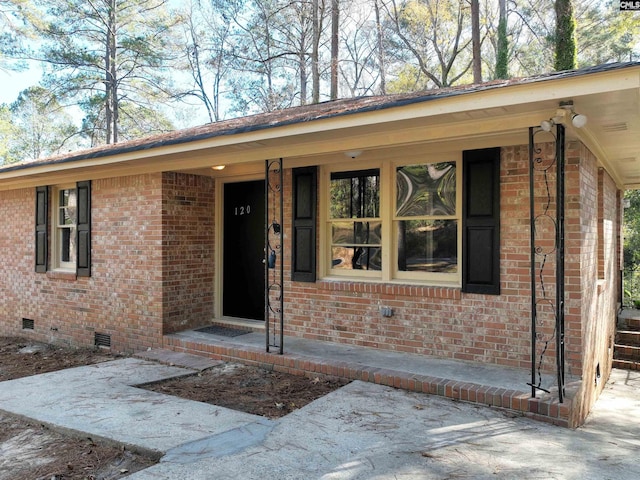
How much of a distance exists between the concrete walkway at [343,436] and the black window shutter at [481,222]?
1.35 m

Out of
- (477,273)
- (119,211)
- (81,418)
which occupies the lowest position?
(81,418)

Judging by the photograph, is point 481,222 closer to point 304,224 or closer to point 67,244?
point 304,224

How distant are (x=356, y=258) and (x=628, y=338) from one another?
214 inches

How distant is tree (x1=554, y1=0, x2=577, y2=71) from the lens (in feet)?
46.2

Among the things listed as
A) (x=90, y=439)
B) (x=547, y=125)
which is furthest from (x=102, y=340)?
(x=547, y=125)

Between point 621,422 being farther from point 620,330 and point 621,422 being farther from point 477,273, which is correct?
point 620,330

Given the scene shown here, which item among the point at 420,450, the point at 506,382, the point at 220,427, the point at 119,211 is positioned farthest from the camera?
the point at 119,211

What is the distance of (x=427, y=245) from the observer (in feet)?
17.6

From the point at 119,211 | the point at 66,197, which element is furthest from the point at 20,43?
the point at 119,211

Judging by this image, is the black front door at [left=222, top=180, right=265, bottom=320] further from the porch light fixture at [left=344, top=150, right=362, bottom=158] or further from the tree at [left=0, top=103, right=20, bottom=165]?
the tree at [left=0, top=103, right=20, bottom=165]

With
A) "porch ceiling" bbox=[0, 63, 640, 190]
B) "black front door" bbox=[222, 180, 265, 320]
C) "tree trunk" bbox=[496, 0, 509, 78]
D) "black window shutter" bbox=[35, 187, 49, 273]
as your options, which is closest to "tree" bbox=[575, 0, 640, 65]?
"tree trunk" bbox=[496, 0, 509, 78]

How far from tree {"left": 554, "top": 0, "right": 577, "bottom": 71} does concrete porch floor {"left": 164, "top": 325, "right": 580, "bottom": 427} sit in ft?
41.3

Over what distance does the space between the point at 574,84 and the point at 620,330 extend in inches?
266

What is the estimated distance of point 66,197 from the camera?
794 centimetres
